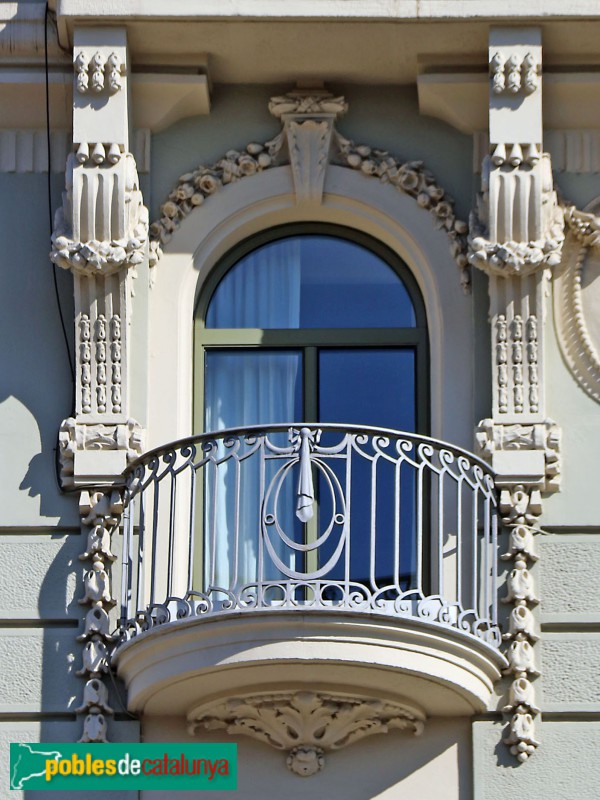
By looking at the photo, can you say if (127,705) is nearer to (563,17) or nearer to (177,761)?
(177,761)

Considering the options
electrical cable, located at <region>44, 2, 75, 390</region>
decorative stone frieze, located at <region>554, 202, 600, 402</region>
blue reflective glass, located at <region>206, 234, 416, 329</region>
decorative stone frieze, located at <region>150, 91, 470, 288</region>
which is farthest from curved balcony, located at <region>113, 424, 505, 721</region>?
decorative stone frieze, located at <region>150, 91, 470, 288</region>

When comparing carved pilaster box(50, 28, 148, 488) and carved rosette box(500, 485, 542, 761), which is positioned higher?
carved pilaster box(50, 28, 148, 488)

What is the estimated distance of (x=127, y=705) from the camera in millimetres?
14633

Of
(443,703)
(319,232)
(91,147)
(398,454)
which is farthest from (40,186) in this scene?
(443,703)

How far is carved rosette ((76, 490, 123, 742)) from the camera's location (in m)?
14.7

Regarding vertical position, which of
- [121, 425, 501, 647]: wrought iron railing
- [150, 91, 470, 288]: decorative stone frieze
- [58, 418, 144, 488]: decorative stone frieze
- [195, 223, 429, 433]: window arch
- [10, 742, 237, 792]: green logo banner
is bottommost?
[10, 742, 237, 792]: green logo banner

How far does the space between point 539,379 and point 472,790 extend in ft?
8.28

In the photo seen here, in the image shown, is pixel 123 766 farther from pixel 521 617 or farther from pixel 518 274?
pixel 518 274

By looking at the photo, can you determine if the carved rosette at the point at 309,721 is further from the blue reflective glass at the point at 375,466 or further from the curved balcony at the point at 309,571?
the blue reflective glass at the point at 375,466

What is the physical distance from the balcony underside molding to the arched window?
0.86 metres

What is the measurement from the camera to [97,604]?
1488 centimetres

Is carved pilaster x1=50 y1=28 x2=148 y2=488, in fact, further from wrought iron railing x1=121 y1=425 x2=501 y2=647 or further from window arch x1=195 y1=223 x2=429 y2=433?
window arch x1=195 y1=223 x2=429 y2=433

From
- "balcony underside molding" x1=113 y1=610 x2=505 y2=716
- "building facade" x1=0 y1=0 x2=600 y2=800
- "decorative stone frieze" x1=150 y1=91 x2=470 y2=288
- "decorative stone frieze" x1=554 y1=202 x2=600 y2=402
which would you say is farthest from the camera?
"decorative stone frieze" x1=150 y1=91 x2=470 y2=288

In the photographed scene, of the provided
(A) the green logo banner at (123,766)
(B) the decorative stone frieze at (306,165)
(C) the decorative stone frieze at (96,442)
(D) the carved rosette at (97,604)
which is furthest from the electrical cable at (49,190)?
(A) the green logo banner at (123,766)
